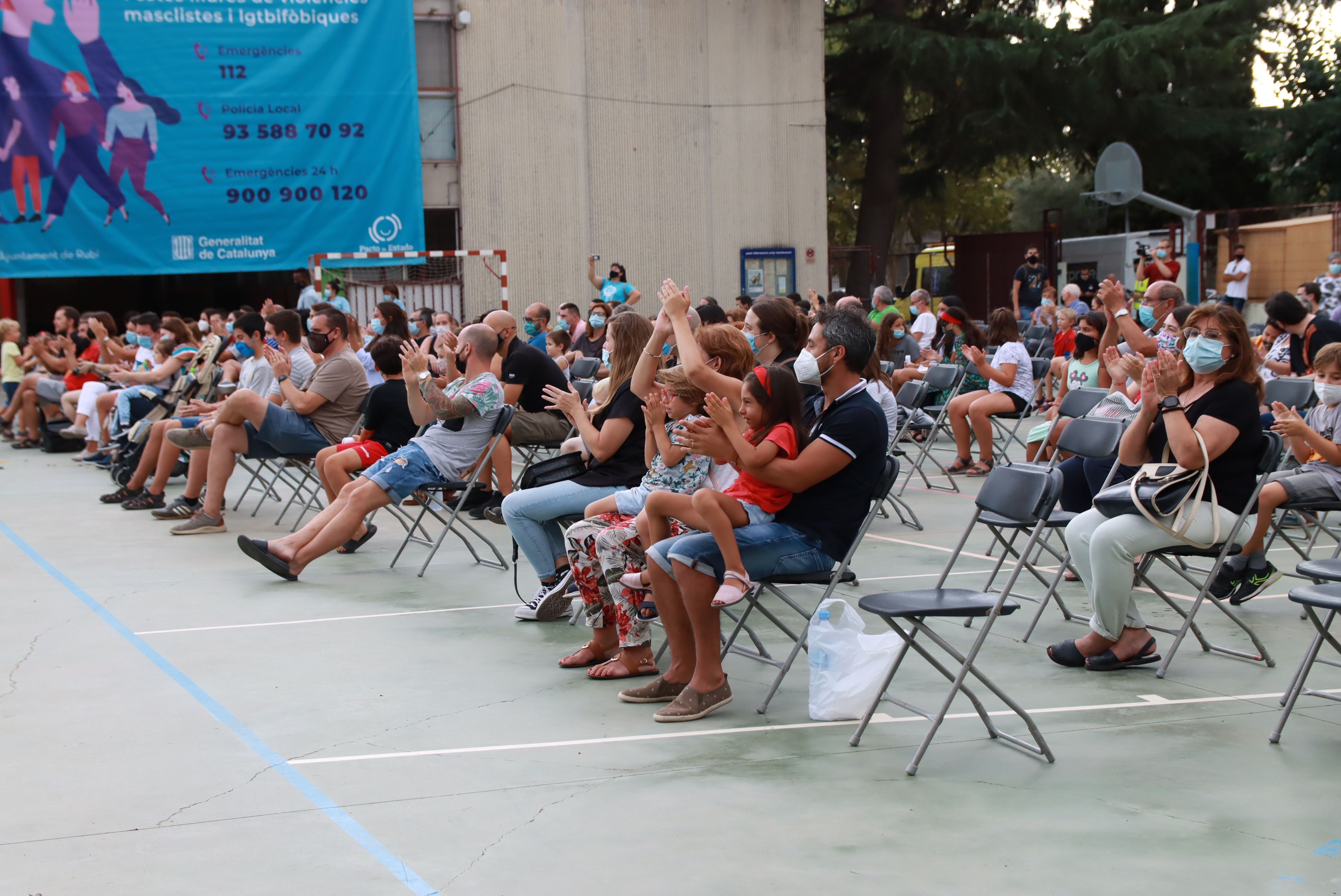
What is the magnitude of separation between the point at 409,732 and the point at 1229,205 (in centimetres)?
2862

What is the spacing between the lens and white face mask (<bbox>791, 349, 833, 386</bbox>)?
525 centimetres

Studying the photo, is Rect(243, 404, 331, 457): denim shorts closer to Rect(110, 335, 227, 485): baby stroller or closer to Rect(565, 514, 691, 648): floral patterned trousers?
Rect(110, 335, 227, 485): baby stroller

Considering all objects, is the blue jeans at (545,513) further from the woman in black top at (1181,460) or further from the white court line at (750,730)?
the woman in black top at (1181,460)

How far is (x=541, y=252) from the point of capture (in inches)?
853

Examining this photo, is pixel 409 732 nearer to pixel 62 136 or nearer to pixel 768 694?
pixel 768 694

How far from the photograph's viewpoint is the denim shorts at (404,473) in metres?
7.62

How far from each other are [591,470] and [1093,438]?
2.45m

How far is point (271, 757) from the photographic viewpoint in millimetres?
4605

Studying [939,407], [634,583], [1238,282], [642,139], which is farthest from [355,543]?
[1238,282]

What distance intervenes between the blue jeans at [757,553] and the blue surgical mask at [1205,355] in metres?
1.73

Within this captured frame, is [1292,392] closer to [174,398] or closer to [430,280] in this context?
[174,398]

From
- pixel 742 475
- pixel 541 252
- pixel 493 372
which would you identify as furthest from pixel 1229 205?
pixel 742 475

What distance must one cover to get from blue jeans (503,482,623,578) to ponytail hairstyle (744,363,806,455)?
1.41 meters

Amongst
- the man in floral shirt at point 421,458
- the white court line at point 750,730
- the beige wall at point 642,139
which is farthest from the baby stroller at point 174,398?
the beige wall at point 642,139
